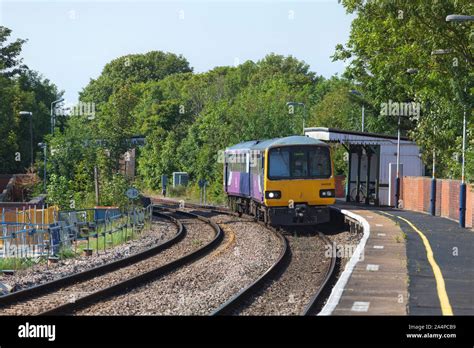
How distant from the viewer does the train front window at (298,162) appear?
29.3 m

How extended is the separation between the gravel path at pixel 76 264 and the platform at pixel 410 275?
6331 mm

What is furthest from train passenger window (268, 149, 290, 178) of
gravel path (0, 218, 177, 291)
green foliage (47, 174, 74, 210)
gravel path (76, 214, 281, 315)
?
green foliage (47, 174, 74, 210)

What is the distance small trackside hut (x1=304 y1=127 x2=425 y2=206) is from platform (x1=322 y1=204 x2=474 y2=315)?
15.1 m

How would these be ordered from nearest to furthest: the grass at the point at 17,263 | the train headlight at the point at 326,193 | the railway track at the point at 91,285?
the railway track at the point at 91,285
the grass at the point at 17,263
the train headlight at the point at 326,193

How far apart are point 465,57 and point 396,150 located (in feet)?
55.8

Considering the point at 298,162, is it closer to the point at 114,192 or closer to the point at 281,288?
the point at 114,192

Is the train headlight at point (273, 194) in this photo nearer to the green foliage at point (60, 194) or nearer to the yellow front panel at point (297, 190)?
the yellow front panel at point (297, 190)

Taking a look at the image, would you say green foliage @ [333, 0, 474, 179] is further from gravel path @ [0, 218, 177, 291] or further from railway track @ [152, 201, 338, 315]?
gravel path @ [0, 218, 177, 291]

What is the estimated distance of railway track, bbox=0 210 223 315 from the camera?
1423 centimetres

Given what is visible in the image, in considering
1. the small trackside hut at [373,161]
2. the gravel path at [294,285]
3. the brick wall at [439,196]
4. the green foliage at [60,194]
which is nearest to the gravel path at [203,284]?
the gravel path at [294,285]

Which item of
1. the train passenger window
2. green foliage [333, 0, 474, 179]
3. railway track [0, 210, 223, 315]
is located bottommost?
railway track [0, 210, 223, 315]

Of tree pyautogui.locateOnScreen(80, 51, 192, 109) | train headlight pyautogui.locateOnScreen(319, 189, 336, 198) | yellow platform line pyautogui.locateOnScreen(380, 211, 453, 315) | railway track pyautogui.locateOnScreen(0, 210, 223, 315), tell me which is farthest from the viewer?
tree pyautogui.locateOnScreen(80, 51, 192, 109)

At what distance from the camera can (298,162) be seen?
96.4 feet
